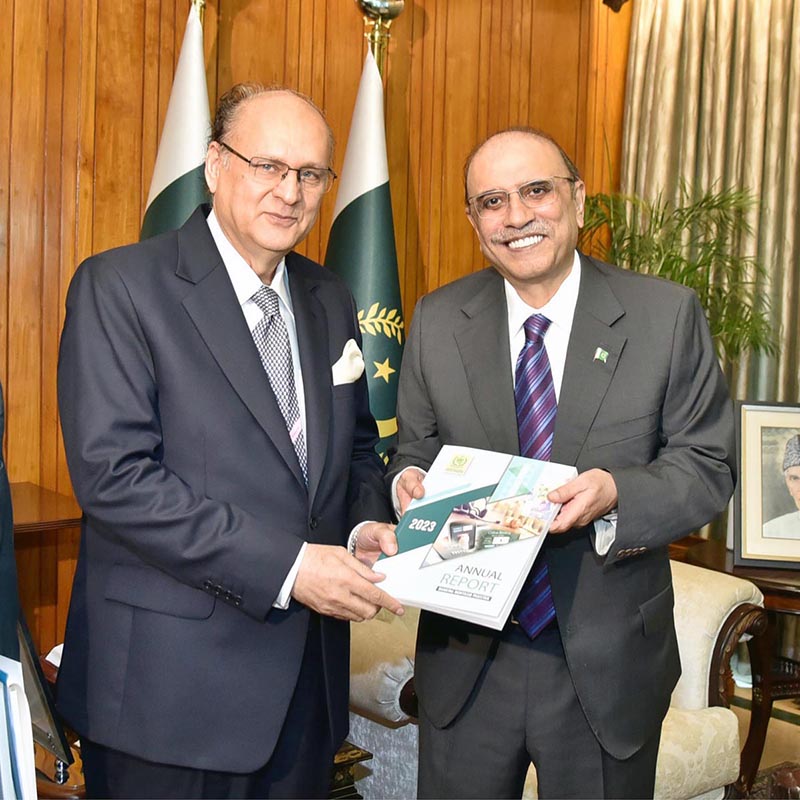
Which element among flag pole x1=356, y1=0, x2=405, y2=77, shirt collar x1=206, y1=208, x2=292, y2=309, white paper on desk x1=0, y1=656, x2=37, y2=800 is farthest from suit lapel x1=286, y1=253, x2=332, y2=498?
flag pole x1=356, y1=0, x2=405, y2=77

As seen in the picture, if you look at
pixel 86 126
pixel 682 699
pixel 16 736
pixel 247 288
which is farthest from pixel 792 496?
pixel 16 736

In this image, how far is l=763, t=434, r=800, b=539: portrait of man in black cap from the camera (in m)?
3.87

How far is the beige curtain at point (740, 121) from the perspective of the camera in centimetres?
488

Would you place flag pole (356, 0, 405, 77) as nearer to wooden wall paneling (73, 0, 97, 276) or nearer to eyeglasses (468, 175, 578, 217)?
wooden wall paneling (73, 0, 97, 276)

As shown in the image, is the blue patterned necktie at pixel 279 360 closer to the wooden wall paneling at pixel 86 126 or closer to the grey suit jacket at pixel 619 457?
the grey suit jacket at pixel 619 457

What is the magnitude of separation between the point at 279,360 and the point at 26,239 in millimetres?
2042

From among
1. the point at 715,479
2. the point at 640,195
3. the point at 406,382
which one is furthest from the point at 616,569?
the point at 640,195

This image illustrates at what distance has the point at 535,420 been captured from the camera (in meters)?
1.98

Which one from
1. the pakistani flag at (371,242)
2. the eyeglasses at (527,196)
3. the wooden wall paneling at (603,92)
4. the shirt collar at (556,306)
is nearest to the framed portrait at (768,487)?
the pakistani flag at (371,242)

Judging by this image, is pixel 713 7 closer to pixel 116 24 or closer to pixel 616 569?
pixel 116 24

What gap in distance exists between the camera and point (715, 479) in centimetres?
196

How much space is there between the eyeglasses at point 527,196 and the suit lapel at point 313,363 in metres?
0.40

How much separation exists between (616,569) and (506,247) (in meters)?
0.67

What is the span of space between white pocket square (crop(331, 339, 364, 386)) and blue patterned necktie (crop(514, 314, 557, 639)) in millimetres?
322
